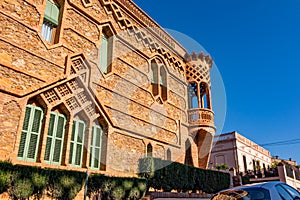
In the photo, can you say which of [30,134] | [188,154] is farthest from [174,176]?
[30,134]

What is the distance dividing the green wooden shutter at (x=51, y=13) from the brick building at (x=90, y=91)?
4 centimetres

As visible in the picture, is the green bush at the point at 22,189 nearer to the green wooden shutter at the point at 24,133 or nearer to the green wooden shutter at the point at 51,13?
the green wooden shutter at the point at 24,133

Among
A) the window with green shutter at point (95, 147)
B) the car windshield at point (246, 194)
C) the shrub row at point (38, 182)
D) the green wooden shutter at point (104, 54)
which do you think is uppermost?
the green wooden shutter at point (104, 54)

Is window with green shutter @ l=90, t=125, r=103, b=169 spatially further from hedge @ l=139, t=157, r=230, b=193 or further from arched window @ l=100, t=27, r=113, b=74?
arched window @ l=100, t=27, r=113, b=74

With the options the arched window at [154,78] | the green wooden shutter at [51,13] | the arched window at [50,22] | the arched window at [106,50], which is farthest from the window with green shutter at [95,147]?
the arched window at [154,78]

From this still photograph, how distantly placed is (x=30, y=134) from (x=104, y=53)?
5.47m

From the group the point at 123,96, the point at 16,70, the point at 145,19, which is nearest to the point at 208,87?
the point at 145,19

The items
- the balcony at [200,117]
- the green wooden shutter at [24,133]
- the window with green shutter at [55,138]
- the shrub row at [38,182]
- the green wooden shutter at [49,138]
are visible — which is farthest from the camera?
the balcony at [200,117]

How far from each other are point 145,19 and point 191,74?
5.27m

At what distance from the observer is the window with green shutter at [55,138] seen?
8.69 meters

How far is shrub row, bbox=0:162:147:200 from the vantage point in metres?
6.27

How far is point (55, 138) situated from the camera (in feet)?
29.6

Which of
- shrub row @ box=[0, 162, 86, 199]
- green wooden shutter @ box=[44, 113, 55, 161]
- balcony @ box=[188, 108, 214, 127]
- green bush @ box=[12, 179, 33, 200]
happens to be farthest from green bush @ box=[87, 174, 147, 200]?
balcony @ box=[188, 108, 214, 127]

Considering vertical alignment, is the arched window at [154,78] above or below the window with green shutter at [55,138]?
above
